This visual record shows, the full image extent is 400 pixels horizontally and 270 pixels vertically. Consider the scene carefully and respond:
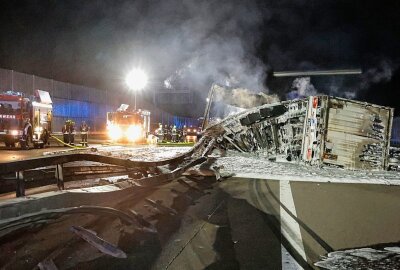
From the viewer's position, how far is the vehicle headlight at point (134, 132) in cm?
2344

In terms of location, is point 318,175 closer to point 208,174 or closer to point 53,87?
point 208,174

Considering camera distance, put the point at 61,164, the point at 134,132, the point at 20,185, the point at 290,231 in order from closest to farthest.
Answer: the point at 290,231 → the point at 20,185 → the point at 61,164 → the point at 134,132

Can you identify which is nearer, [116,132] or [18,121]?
[18,121]

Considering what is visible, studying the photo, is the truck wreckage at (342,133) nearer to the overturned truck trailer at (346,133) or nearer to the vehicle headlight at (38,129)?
the overturned truck trailer at (346,133)

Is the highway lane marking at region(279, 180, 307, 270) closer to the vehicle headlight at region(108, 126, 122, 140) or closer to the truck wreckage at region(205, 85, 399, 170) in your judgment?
the truck wreckage at region(205, 85, 399, 170)

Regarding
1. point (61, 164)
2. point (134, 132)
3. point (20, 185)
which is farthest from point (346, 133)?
point (134, 132)

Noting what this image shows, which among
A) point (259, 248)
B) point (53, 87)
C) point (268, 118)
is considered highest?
point (53, 87)

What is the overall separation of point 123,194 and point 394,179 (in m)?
6.68

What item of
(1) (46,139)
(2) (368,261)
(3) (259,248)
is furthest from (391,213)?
(1) (46,139)

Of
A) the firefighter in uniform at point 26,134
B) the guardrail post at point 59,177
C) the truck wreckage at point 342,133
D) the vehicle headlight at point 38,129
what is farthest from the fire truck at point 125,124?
the guardrail post at point 59,177

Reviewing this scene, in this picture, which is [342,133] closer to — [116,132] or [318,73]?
[116,132]

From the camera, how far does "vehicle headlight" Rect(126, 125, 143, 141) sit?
76.9 ft

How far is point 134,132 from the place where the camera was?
77.5 ft

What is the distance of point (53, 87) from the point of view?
3177 cm
